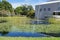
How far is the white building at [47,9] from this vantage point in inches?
1671

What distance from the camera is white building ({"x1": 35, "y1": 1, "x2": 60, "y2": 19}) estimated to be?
42.4 m

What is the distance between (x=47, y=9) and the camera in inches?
1784

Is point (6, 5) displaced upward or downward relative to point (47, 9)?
upward

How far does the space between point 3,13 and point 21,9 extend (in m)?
12.8

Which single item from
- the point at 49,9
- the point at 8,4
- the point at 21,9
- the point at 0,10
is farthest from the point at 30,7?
the point at 49,9

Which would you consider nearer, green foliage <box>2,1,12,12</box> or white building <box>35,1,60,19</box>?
white building <box>35,1,60,19</box>

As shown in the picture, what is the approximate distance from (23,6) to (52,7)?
21.0m


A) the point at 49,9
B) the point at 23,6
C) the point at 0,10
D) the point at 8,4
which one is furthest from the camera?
the point at 23,6

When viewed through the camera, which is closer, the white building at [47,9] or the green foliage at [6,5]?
the white building at [47,9]

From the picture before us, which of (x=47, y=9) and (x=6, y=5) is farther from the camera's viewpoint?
(x=6, y=5)

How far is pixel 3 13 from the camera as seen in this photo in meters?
49.6

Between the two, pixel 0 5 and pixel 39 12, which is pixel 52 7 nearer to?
pixel 39 12

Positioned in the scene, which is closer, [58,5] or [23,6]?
[58,5]

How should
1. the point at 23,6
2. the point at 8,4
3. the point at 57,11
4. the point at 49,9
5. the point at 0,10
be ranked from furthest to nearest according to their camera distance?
the point at 23,6, the point at 8,4, the point at 0,10, the point at 49,9, the point at 57,11
